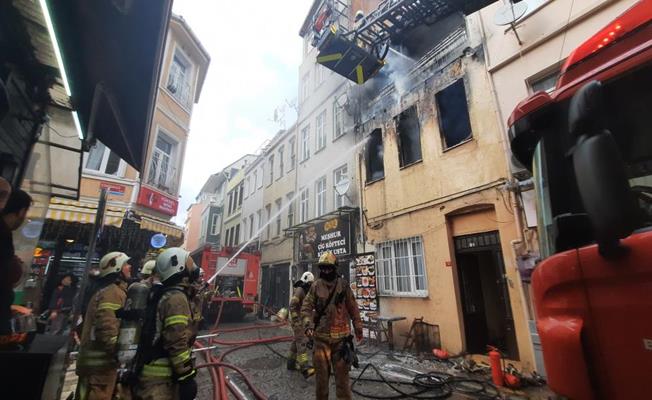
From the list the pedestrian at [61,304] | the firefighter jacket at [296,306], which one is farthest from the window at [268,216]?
the firefighter jacket at [296,306]

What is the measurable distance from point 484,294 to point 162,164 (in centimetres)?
1181

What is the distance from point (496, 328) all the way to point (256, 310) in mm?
11864

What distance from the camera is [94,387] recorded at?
3.19 m

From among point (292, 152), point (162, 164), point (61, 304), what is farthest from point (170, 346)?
point (292, 152)

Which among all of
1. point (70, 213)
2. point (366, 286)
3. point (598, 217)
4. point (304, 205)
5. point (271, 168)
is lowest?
point (366, 286)

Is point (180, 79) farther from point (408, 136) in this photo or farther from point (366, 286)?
point (366, 286)

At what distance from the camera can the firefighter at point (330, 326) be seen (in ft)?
12.5

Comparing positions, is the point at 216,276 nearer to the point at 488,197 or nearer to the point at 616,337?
the point at 488,197

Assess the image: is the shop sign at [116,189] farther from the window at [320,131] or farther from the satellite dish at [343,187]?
the window at [320,131]

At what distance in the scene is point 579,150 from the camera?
1462 mm

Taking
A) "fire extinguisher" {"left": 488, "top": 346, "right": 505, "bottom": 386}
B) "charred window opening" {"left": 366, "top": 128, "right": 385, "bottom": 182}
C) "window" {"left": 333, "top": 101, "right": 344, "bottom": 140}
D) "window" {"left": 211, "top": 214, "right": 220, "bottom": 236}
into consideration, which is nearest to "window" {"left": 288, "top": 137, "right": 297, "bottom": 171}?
"window" {"left": 333, "top": 101, "right": 344, "bottom": 140}

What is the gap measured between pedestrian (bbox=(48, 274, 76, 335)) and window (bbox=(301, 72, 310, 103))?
14.5 metres

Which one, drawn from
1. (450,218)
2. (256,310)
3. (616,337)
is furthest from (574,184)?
(256,310)

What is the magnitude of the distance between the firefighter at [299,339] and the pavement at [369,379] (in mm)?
180
